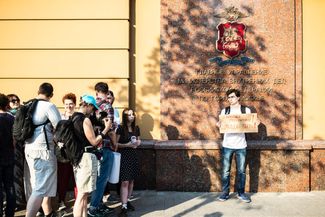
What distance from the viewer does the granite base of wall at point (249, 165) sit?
267 inches

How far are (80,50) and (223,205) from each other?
12.3 feet

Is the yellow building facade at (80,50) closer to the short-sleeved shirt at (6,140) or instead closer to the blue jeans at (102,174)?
the blue jeans at (102,174)

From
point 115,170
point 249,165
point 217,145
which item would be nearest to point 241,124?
point 217,145

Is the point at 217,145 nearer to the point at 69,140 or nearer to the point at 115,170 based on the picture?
the point at 115,170

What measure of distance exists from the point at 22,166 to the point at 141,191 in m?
2.24

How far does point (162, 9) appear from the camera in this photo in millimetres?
7094

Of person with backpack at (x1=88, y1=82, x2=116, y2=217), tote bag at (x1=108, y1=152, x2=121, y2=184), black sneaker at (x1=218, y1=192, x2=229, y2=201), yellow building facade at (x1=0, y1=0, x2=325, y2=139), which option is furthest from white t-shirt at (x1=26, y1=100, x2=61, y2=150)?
black sneaker at (x1=218, y1=192, x2=229, y2=201)

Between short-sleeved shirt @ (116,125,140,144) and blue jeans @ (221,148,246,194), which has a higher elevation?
short-sleeved shirt @ (116,125,140,144)

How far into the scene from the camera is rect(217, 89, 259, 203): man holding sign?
6262mm

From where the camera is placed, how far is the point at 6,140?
16.5 feet

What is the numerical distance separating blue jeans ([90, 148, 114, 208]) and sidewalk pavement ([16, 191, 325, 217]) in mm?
509

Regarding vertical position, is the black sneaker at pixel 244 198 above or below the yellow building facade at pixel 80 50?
below

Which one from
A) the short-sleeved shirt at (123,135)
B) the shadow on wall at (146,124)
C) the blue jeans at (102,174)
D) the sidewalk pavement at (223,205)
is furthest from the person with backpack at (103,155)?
the shadow on wall at (146,124)

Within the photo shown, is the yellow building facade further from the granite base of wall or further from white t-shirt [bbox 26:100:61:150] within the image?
white t-shirt [bbox 26:100:61:150]
